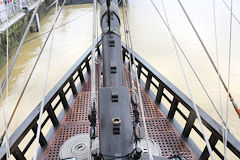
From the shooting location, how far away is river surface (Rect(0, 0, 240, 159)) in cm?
591

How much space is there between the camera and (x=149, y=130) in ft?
9.21

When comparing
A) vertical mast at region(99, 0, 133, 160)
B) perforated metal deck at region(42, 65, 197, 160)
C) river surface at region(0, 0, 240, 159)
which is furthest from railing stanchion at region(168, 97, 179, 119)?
river surface at region(0, 0, 240, 159)

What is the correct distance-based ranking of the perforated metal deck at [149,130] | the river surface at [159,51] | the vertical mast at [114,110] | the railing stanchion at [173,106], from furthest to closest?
1. the river surface at [159,51]
2. the railing stanchion at [173,106]
3. the perforated metal deck at [149,130]
4. the vertical mast at [114,110]

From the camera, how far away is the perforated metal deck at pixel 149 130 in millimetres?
2494

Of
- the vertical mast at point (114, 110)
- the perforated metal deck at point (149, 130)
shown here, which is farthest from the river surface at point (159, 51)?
the vertical mast at point (114, 110)

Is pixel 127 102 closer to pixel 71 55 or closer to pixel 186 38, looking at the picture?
pixel 71 55

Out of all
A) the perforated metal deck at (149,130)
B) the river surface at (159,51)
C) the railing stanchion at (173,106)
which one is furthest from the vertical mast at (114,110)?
the river surface at (159,51)

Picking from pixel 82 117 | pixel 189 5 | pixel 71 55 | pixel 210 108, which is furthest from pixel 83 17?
pixel 82 117

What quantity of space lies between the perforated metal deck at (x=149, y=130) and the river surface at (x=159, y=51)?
267 centimetres

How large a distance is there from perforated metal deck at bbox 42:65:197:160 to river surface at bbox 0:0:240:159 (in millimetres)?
2669

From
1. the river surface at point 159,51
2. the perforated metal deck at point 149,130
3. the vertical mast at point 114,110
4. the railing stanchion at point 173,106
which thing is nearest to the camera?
the vertical mast at point 114,110

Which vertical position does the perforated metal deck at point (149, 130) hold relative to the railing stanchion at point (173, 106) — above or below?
below

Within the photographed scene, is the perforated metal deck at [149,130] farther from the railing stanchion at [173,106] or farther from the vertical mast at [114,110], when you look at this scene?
the vertical mast at [114,110]

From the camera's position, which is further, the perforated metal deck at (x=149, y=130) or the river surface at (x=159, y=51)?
the river surface at (x=159, y=51)
